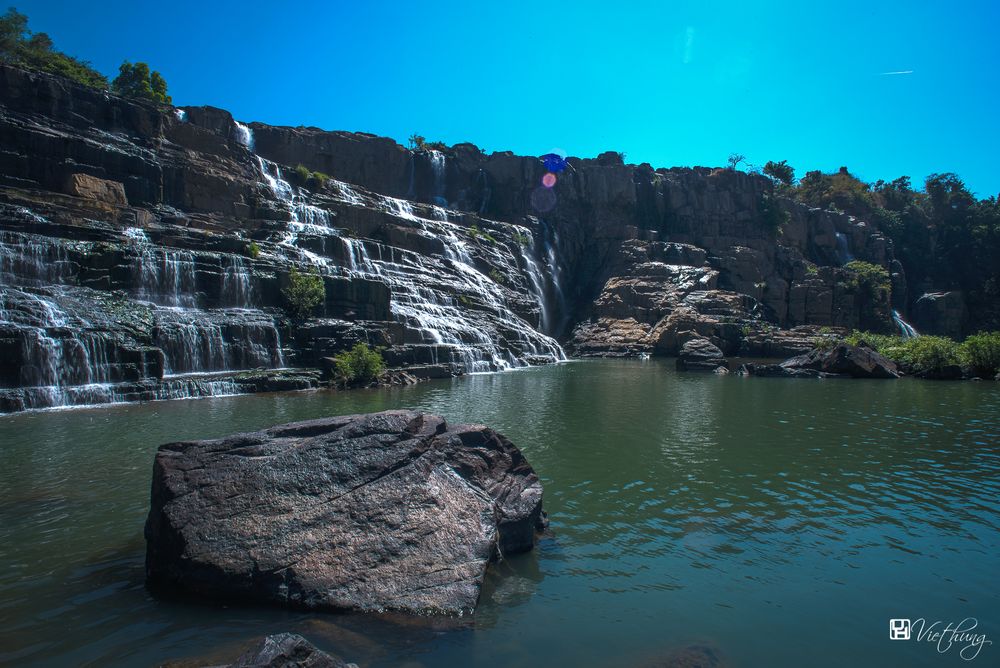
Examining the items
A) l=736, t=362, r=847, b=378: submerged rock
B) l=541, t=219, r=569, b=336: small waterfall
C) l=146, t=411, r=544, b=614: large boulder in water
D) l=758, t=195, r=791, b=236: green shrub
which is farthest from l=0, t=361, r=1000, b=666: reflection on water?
l=758, t=195, r=791, b=236: green shrub

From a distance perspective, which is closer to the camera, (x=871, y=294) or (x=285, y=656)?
(x=285, y=656)

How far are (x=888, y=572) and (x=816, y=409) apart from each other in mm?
15508

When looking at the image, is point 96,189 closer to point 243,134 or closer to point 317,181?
point 317,181

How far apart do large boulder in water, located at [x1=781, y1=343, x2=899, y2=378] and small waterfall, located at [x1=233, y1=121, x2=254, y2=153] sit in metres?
51.2

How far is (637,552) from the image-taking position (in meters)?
7.81

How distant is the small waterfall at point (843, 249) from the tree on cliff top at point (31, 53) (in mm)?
81568

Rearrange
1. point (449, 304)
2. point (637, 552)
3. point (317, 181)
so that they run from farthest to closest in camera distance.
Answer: point (317, 181)
point (449, 304)
point (637, 552)

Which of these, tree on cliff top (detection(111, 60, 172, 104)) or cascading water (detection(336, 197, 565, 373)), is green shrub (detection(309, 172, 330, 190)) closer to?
cascading water (detection(336, 197, 565, 373))

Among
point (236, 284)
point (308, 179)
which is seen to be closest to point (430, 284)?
Result: point (236, 284)

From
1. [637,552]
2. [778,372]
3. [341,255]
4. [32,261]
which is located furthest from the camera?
[341,255]

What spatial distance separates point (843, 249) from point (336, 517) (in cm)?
8083

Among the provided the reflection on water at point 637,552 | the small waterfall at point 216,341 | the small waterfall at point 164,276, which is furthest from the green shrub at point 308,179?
the reflection on water at point 637,552

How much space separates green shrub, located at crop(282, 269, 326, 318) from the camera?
2995 cm

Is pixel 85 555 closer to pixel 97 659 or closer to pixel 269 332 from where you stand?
pixel 97 659
